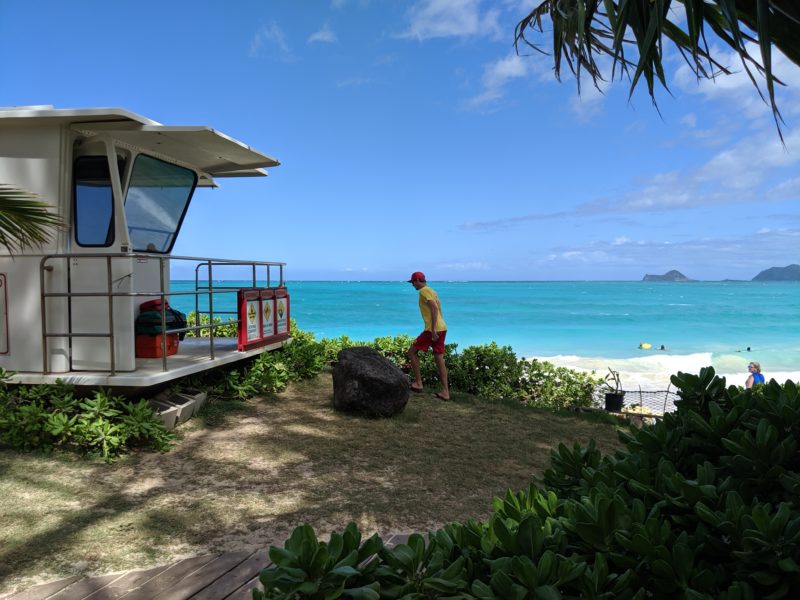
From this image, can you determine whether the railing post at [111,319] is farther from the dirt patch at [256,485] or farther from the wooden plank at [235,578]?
the wooden plank at [235,578]

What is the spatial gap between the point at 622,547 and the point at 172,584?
114 inches

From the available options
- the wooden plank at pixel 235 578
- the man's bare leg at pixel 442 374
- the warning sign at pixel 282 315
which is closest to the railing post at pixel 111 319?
the warning sign at pixel 282 315

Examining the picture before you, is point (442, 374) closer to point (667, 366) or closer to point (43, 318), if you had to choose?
point (43, 318)

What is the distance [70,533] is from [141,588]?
1.19 m

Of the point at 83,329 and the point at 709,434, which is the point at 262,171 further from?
the point at 709,434

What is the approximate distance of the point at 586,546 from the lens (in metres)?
1.87

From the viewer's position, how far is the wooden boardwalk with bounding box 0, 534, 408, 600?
11.0 feet

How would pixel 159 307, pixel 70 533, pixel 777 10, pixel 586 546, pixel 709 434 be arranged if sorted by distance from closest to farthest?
pixel 586 546, pixel 709 434, pixel 777 10, pixel 70 533, pixel 159 307

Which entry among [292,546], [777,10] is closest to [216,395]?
[292,546]

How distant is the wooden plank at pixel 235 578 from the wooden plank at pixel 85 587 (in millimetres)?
647

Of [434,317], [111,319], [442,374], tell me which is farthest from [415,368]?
[111,319]

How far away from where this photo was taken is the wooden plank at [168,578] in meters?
3.37

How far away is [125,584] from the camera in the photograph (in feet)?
11.5

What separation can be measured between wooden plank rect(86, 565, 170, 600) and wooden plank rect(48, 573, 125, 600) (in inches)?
1.3
